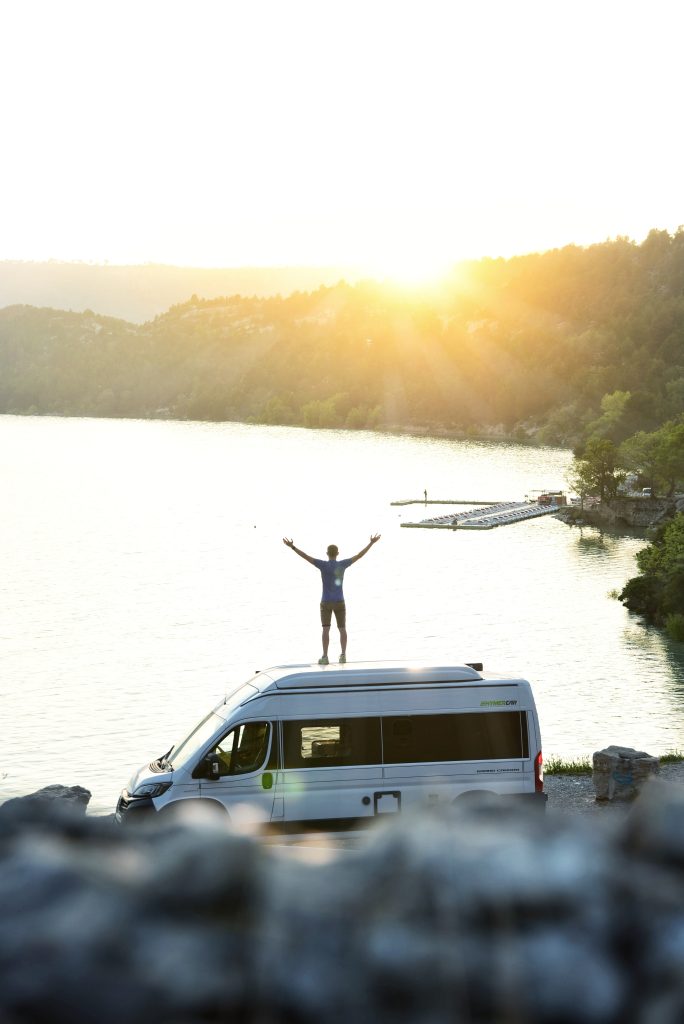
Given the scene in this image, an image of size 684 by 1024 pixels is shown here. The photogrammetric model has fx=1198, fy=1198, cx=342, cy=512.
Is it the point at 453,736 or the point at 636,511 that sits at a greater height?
the point at 453,736

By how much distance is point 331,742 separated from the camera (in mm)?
16594

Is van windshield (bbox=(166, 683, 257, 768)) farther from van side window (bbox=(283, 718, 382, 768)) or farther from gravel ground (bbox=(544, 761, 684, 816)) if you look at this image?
gravel ground (bbox=(544, 761, 684, 816))

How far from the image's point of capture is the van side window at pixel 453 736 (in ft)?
54.7

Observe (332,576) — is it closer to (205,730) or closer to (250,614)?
(205,730)

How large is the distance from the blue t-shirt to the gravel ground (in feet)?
18.0

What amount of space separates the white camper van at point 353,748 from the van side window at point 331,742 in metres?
0.01

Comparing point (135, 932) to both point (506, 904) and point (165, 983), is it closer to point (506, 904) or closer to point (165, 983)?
point (165, 983)

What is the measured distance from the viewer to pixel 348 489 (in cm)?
14338

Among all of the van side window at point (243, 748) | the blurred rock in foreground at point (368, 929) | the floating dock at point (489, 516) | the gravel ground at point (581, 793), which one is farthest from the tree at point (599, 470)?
the blurred rock in foreground at point (368, 929)

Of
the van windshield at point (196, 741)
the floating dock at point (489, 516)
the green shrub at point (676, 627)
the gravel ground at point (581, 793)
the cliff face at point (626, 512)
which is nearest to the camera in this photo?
the van windshield at point (196, 741)

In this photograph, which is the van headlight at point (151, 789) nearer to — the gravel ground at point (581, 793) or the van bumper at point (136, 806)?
the van bumper at point (136, 806)

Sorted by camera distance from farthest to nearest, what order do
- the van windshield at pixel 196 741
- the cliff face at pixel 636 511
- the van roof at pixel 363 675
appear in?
the cliff face at pixel 636 511 → the van windshield at pixel 196 741 → the van roof at pixel 363 675

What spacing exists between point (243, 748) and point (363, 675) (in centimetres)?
194

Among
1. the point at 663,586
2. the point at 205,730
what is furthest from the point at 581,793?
the point at 663,586
